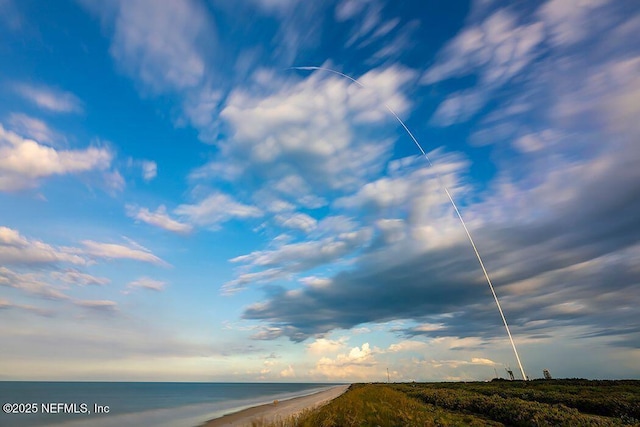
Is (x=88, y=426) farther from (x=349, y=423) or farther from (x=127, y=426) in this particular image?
(x=349, y=423)

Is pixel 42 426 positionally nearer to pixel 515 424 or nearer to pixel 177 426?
pixel 177 426

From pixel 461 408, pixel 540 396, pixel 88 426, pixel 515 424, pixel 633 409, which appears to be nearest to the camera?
pixel 515 424

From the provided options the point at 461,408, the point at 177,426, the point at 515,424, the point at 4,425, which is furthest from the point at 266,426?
the point at 4,425

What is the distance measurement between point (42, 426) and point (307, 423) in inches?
1708

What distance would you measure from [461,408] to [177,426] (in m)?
32.8

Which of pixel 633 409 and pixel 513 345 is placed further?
pixel 633 409

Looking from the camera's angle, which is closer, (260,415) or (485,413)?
(485,413)

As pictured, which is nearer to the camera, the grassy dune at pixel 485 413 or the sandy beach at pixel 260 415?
the grassy dune at pixel 485 413

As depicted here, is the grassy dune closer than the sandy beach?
Yes

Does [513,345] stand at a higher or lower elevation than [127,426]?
higher

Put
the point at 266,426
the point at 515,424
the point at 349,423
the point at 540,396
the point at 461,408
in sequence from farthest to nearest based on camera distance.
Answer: the point at 540,396 → the point at 461,408 → the point at 515,424 → the point at 349,423 → the point at 266,426

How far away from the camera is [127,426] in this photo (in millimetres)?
41594

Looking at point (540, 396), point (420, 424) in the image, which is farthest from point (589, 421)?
point (540, 396)

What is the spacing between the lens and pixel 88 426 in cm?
4066
